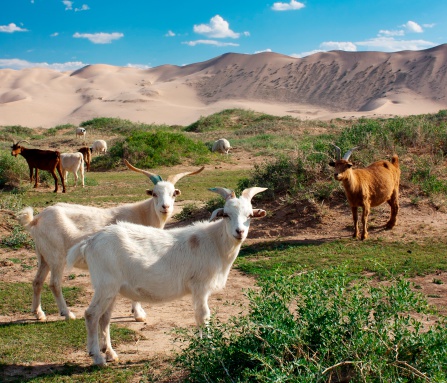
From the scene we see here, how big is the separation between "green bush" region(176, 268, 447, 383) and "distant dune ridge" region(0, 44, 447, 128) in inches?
2244

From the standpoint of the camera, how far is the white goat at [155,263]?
5.29m

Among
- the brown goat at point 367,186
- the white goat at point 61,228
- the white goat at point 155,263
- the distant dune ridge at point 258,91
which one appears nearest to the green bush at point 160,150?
the brown goat at point 367,186

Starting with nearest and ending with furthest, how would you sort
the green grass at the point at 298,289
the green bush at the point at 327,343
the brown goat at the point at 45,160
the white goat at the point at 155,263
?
the green bush at the point at 327,343 → the green grass at the point at 298,289 → the white goat at the point at 155,263 → the brown goat at the point at 45,160

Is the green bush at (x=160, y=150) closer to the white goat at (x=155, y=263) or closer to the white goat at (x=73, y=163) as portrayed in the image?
the white goat at (x=73, y=163)

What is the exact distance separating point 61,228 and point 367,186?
6379 millimetres

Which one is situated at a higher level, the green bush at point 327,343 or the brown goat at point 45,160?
the brown goat at point 45,160

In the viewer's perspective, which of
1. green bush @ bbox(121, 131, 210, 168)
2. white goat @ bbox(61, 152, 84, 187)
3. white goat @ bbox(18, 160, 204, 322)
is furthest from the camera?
green bush @ bbox(121, 131, 210, 168)


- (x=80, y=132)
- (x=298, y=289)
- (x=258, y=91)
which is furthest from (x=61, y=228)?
(x=258, y=91)

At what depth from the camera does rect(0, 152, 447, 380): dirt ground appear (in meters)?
6.12

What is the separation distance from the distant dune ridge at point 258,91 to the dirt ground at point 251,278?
50.1m

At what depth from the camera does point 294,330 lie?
13.2 feet

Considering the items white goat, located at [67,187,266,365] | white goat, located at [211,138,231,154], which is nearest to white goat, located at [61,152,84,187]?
white goat, located at [211,138,231,154]

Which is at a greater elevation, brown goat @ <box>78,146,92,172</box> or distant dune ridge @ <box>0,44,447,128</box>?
distant dune ridge @ <box>0,44,447,128</box>

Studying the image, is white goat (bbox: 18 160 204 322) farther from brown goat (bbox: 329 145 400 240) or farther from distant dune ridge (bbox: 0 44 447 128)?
distant dune ridge (bbox: 0 44 447 128)
